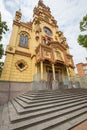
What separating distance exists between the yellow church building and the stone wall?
1.84ft

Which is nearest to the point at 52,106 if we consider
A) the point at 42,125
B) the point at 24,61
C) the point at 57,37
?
the point at 42,125

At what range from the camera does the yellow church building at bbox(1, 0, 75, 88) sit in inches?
404

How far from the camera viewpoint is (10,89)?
29.1 feet

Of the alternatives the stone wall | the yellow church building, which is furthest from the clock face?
the stone wall

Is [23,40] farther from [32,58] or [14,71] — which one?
[14,71]

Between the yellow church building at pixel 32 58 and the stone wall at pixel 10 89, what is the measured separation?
0.56 meters

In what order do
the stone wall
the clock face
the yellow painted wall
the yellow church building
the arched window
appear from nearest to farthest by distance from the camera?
the stone wall → the yellow painted wall → the yellow church building → the arched window → the clock face

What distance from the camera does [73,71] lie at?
14633 millimetres

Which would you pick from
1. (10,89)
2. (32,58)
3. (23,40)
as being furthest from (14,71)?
(23,40)

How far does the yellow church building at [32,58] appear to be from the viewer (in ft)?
33.7

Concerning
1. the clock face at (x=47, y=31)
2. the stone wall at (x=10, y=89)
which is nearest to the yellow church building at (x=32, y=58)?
the stone wall at (x=10, y=89)

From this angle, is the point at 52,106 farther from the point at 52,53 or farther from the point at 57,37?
the point at 57,37

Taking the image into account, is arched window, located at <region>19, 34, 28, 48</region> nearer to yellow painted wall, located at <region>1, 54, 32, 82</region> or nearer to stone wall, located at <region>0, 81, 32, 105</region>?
yellow painted wall, located at <region>1, 54, 32, 82</region>

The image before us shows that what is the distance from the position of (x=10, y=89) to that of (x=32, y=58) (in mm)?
5427
